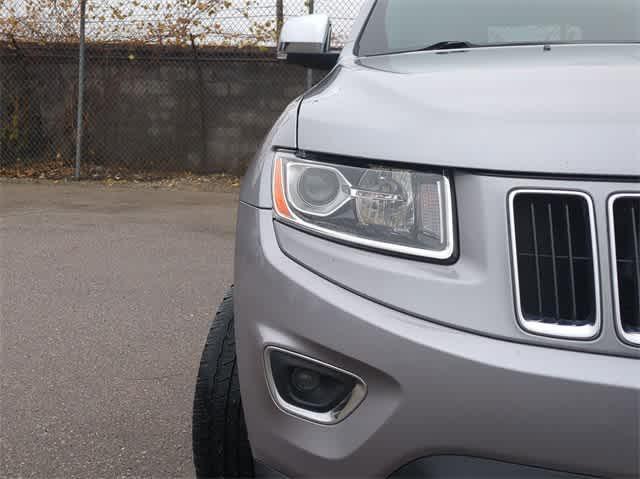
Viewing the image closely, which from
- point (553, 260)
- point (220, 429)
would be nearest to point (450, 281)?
point (553, 260)

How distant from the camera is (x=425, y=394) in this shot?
1.28 meters

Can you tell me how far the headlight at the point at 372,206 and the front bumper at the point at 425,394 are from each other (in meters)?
0.12

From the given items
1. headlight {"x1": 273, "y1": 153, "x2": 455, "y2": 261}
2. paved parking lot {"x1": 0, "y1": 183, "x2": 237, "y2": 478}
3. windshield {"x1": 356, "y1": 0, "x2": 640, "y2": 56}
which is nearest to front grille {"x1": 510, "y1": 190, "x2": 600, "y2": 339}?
headlight {"x1": 273, "y1": 153, "x2": 455, "y2": 261}

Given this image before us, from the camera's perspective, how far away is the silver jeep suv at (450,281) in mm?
1252

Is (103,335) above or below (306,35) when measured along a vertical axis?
below

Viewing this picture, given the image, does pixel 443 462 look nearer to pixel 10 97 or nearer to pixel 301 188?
pixel 301 188

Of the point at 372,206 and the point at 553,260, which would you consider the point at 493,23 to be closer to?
the point at 372,206

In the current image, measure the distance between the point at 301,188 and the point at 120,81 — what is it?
8.94 metres

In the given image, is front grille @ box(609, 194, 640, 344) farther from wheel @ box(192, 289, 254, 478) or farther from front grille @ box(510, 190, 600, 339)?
wheel @ box(192, 289, 254, 478)

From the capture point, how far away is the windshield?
2.52 m

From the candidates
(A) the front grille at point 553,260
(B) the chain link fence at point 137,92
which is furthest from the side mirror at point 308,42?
(B) the chain link fence at point 137,92

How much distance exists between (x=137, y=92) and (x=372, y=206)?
8983 mm

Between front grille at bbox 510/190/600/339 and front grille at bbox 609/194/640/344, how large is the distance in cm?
4

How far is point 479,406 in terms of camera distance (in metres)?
1.25
